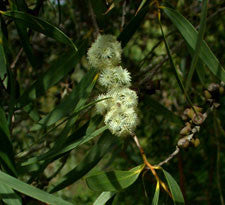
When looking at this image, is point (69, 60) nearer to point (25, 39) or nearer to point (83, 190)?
point (25, 39)

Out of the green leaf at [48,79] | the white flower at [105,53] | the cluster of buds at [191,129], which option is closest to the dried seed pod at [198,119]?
the cluster of buds at [191,129]

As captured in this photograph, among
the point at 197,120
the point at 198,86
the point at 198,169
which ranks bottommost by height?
the point at 198,169

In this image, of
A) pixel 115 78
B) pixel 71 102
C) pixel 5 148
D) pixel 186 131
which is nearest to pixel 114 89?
pixel 115 78

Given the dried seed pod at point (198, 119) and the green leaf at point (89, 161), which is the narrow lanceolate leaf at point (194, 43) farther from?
the green leaf at point (89, 161)

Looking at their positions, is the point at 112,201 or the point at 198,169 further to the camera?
the point at 198,169

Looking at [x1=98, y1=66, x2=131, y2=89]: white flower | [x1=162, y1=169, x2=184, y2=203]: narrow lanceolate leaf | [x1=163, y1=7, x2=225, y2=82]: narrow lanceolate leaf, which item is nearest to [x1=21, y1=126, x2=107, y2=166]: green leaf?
[x1=98, y1=66, x2=131, y2=89]: white flower

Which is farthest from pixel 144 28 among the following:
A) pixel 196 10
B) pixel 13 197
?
pixel 13 197
